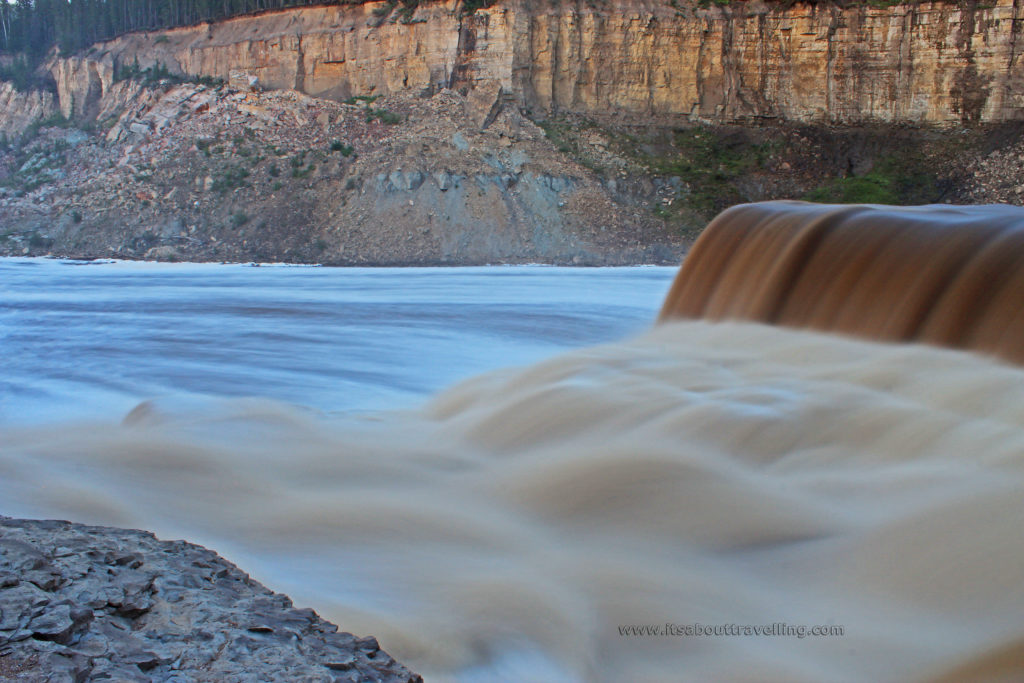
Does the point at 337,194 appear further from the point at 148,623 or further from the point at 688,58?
the point at 148,623

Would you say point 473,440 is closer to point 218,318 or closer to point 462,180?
point 218,318

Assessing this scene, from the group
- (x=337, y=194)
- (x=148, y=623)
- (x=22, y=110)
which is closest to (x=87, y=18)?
(x=22, y=110)

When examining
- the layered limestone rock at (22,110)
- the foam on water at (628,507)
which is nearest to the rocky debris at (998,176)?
the foam on water at (628,507)

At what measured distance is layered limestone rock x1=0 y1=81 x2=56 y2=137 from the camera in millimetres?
41875

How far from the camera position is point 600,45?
32.3m

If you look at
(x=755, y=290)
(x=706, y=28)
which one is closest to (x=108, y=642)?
(x=755, y=290)

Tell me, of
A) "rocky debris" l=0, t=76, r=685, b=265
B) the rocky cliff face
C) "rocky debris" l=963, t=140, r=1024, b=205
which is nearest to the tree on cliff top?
the rocky cliff face

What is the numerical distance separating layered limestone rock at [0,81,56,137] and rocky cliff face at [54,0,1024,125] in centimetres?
1473

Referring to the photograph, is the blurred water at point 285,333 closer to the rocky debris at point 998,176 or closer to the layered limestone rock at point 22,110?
the rocky debris at point 998,176

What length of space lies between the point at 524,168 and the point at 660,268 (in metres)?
6.61

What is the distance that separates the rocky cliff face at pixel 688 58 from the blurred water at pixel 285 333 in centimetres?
1401

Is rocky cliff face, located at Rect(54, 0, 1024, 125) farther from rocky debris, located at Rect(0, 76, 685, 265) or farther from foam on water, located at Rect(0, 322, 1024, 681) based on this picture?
foam on water, located at Rect(0, 322, 1024, 681)

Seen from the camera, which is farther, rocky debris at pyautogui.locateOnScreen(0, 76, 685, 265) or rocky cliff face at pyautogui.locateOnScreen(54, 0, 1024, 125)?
rocky cliff face at pyautogui.locateOnScreen(54, 0, 1024, 125)

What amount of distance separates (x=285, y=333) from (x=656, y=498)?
7.89 meters
